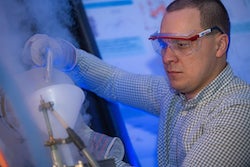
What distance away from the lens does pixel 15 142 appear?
1.13 meters

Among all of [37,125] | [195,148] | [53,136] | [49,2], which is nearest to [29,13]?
[49,2]

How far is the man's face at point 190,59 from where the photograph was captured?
4.60ft

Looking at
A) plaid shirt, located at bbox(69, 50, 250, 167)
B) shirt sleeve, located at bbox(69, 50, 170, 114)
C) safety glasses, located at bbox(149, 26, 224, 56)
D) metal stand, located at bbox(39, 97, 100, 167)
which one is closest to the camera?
metal stand, located at bbox(39, 97, 100, 167)

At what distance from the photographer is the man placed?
1245 millimetres

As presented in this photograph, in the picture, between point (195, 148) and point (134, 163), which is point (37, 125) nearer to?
point (195, 148)

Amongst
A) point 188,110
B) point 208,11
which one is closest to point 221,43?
point 208,11

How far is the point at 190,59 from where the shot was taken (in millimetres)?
1439

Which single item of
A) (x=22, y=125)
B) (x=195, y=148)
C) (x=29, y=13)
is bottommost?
(x=195, y=148)

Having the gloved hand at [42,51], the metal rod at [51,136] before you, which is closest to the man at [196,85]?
the gloved hand at [42,51]

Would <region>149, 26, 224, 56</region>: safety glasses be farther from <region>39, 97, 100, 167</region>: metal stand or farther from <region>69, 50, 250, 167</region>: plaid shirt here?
<region>39, 97, 100, 167</region>: metal stand

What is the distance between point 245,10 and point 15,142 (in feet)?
5.49

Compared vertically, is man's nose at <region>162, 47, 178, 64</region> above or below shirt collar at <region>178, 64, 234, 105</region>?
above

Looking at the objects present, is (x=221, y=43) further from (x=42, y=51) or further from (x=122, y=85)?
(x=42, y=51)

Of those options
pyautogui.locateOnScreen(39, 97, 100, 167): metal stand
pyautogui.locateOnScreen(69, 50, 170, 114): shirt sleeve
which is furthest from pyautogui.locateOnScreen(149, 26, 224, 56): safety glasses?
pyautogui.locateOnScreen(39, 97, 100, 167): metal stand
